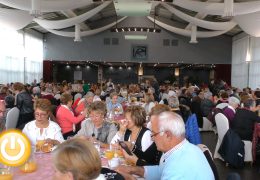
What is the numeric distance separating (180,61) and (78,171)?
21535 millimetres

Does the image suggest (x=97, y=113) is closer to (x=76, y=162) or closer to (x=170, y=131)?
(x=170, y=131)

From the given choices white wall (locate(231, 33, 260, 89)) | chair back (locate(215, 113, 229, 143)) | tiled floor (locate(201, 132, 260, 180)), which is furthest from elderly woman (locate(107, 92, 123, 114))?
white wall (locate(231, 33, 260, 89))

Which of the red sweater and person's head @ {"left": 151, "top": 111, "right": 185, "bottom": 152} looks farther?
the red sweater

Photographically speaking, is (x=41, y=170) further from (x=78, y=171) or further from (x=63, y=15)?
(x=63, y=15)

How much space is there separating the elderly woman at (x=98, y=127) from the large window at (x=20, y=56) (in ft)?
40.9

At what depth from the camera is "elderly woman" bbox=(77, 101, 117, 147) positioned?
3.71m

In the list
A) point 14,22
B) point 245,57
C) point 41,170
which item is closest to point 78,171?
point 41,170

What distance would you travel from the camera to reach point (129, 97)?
10.2 metres

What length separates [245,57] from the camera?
18797 millimetres

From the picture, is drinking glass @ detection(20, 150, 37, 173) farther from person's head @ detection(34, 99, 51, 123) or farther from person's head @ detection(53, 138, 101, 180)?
person's head @ detection(53, 138, 101, 180)

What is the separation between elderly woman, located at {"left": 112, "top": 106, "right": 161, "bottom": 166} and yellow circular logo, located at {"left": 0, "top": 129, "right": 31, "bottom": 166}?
1.26 m

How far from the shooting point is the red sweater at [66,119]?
517 centimetres

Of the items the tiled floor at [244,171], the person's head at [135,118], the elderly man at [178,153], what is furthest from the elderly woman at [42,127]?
the tiled floor at [244,171]

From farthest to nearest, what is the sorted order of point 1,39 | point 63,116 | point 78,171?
point 1,39
point 63,116
point 78,171
